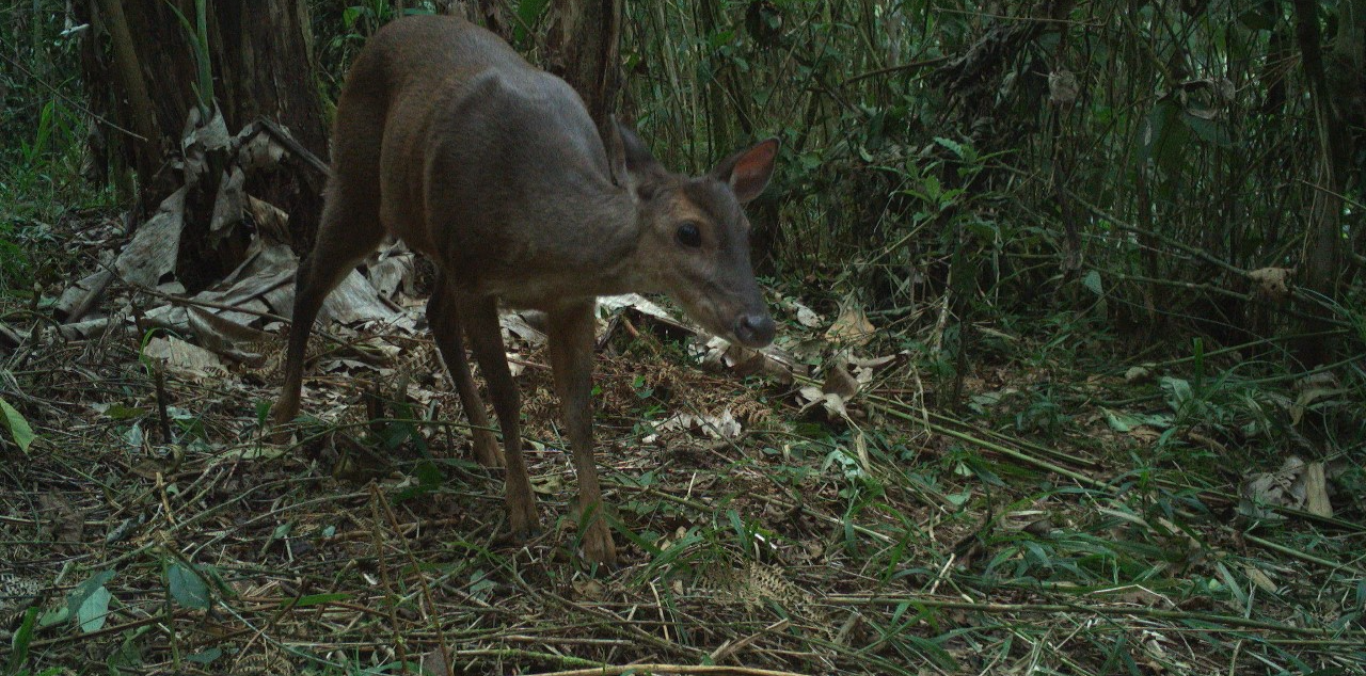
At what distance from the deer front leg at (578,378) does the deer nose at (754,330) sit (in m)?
0.67

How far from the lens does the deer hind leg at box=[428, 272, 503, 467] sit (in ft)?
14.3

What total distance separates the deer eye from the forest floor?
0.89 metres

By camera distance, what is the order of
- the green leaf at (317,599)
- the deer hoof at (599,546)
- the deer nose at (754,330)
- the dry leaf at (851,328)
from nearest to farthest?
the green leaf at (317,599)
the deer nose at (754,330)
the deer hoof at (599,546)
the dry leaf at (851,328)

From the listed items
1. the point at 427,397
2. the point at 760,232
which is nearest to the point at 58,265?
the point at 427,397

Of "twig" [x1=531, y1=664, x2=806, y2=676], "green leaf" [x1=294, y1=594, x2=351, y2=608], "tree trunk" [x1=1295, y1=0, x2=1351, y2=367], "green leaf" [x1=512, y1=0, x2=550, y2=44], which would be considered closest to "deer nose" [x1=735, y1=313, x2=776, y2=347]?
"twig" [x1=531, y1=664, x2=806, y2=676]

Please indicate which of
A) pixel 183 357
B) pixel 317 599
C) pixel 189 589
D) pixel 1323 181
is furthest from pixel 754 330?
pixel 1323 181

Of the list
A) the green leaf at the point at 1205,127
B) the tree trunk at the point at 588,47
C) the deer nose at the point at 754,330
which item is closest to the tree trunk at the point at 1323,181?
the green leaf at the point at 1205,127

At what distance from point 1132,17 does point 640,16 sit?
3.15 meters

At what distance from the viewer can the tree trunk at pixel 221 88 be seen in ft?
19.5

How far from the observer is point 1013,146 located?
582 centimetres

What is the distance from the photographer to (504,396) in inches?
154

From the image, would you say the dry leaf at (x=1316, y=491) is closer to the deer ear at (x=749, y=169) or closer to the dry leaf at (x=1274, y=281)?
the dry leaf at (x=1274, y=281)

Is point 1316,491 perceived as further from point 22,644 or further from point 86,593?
point 22,644

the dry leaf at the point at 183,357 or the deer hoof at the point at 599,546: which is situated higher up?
the deer hoof at the point at 599,546
